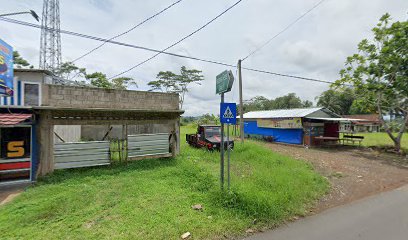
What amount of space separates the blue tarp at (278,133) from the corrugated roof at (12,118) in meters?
18.2

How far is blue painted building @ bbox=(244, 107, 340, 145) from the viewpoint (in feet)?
57.6

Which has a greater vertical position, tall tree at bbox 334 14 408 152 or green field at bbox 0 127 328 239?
tall tree at bbox 334 14 408 152

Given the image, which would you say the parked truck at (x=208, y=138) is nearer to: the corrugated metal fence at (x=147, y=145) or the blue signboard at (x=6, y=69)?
the corrugated metal fence at (x=147, y=145)

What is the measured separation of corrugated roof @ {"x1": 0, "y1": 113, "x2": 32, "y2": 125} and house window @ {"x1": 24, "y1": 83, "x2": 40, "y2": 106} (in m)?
0.67

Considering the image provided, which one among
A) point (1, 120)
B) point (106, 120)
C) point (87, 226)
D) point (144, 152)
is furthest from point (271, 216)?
point (1, 120)

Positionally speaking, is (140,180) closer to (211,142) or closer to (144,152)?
(144,152)

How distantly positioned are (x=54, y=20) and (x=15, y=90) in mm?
9247

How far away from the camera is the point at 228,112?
17.4 feet

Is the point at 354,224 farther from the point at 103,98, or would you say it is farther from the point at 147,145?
the point at 103,98

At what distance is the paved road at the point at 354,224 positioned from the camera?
391 centimetres

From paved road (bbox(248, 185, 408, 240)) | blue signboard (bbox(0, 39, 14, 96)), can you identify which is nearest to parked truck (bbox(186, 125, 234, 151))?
paved road (bbox(248, 185, 408, 240))

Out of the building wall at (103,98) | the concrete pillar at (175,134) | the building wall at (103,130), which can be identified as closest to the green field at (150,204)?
the concrete pillar at (175,134)

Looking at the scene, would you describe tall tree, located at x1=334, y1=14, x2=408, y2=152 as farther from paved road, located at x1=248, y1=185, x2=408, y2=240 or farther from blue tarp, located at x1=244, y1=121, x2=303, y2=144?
paved road, located at x1=248, y1=185, x2=408, y2=240

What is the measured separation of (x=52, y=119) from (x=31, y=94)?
1.15m
